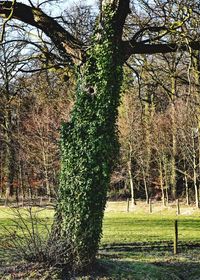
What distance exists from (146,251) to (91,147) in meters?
4.97

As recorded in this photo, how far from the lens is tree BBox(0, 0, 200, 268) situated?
8711 millimetres

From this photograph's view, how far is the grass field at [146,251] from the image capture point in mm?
8881

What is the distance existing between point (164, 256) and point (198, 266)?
1.33 metres

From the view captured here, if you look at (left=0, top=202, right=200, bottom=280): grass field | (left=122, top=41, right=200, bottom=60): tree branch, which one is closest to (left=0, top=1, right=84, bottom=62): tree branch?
(left=122, top=41, right=200, bottom=60): tree branch

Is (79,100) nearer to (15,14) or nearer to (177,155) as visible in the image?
(15,14)

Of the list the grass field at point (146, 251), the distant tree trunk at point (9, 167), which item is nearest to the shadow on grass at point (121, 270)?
the grass field at point (146, 251)

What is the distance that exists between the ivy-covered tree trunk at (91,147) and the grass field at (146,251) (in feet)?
2.69

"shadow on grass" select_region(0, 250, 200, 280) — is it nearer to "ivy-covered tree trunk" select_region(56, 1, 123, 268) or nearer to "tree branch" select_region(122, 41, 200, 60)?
"ivy-covered tree trunk" select_region(56, 1, 123, 268)

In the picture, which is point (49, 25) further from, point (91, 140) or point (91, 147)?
point (91, 147)

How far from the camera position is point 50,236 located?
8812 mm

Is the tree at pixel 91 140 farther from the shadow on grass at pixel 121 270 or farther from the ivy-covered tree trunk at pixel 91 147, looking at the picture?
the shadow on grass at pixel 121 270

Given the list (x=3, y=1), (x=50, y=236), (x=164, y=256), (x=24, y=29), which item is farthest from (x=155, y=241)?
(x=3, y=1)

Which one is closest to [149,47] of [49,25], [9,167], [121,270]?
[49,25]

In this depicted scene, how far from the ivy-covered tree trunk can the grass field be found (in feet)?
2.69
